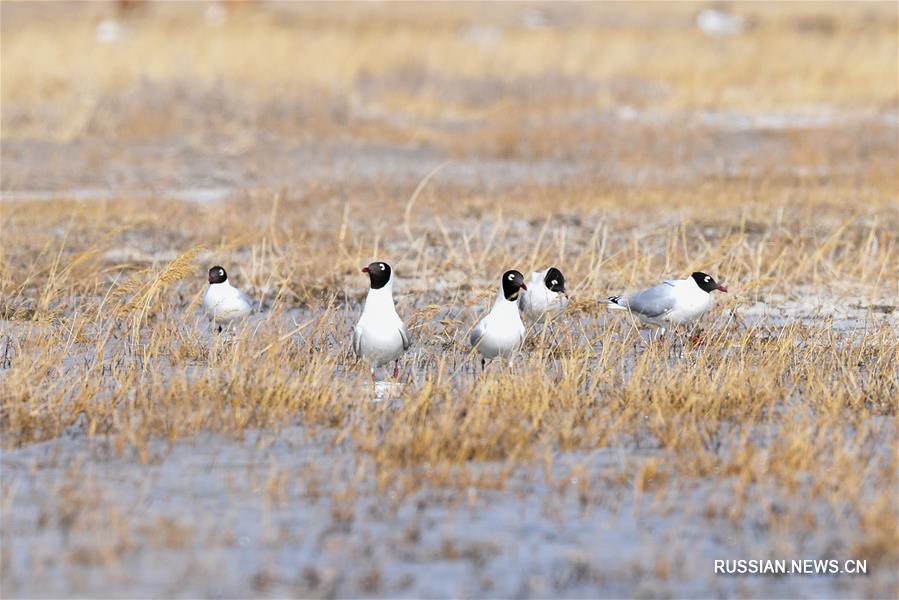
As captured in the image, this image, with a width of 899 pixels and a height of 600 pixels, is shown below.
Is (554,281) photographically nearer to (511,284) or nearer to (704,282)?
(704,282)

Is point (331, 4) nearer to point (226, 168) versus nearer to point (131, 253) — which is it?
point (226, 168)

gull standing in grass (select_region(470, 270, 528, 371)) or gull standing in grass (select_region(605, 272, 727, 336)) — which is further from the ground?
gull standing in grass (select_region(605, 272, 727, 336))

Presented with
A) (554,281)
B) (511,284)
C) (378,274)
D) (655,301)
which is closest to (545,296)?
(554,281)

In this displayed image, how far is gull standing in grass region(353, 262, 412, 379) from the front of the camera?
24.3 ft

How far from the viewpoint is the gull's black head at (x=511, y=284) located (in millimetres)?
7820

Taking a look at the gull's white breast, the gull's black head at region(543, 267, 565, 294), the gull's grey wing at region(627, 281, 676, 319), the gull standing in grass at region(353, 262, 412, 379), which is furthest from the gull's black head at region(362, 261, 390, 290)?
the gull's grey wing at region(627, 281, 676, 319)

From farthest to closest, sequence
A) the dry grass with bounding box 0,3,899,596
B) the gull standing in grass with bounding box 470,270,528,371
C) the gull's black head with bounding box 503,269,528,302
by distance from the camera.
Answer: the gull's black head with bounding box 503,269,528,302 < the gull standing in grass with bounding box 470,270,528,371 < the dry grass with bounding box 0,3,899,596

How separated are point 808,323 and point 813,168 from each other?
9.51 metres

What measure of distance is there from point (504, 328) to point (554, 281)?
5.03 feet

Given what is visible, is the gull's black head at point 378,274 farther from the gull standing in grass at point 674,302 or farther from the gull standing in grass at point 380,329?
the gull standing in grass at point 674,302

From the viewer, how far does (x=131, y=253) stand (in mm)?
12164

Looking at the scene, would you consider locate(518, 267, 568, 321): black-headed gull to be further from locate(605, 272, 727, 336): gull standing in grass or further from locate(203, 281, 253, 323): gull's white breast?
locate(203, 281, 253, 323): gull's white breast

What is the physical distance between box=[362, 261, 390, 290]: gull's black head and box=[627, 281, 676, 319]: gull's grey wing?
6.72 ft

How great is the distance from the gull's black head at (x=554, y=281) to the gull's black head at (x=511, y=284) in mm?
1241
